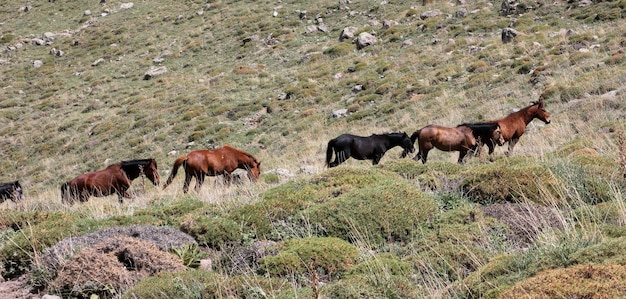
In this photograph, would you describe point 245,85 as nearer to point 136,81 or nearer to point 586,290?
point 136,81

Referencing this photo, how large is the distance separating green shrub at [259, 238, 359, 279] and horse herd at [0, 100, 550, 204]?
899 centimetres

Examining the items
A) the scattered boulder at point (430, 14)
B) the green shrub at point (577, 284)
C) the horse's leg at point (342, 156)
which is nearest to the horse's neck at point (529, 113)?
the horse's leg at point (342, 156)

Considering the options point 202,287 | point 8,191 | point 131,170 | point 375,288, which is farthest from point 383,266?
point 8,191

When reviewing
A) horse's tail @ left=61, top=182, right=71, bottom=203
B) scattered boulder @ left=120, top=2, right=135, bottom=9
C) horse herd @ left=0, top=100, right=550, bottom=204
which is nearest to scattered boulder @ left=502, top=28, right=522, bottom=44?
horse herd @ left=0, top=100, right=550, bottom=204

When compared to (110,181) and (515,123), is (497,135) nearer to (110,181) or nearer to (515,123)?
(515,123)

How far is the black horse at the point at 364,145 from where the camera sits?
1567cm

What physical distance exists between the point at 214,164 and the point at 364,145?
432 centimetres

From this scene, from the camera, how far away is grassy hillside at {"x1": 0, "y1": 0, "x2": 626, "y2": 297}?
6109 mm

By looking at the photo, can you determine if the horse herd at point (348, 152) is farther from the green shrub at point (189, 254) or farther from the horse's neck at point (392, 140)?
the green shrub at point (189, 254)

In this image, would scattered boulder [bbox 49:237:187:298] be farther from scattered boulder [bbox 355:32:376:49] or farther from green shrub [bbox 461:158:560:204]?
scattered boulder [bbox 355:32:376:49]

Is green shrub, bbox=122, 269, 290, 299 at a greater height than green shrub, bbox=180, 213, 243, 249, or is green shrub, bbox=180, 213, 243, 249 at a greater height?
green shrub, bbox=122, 269, 290, 299

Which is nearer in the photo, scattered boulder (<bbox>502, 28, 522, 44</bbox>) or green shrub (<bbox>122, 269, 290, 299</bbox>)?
green shrub (<bbox>122, 269, 290, 299</bbox>)

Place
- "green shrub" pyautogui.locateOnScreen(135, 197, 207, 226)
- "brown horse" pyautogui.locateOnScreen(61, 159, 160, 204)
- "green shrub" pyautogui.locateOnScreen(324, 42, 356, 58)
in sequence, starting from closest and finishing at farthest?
1. "green shrub" pyautogui.locateOnScreen(135, 197, 207, 226)
2. "brown horse" pyautogui.locateOnScreen(61, 159, 160, 204)
3. "green shrub" pyautogui.locateOnScreen(324, 42, 356, 58)

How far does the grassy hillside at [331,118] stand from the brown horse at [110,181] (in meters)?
0.74
